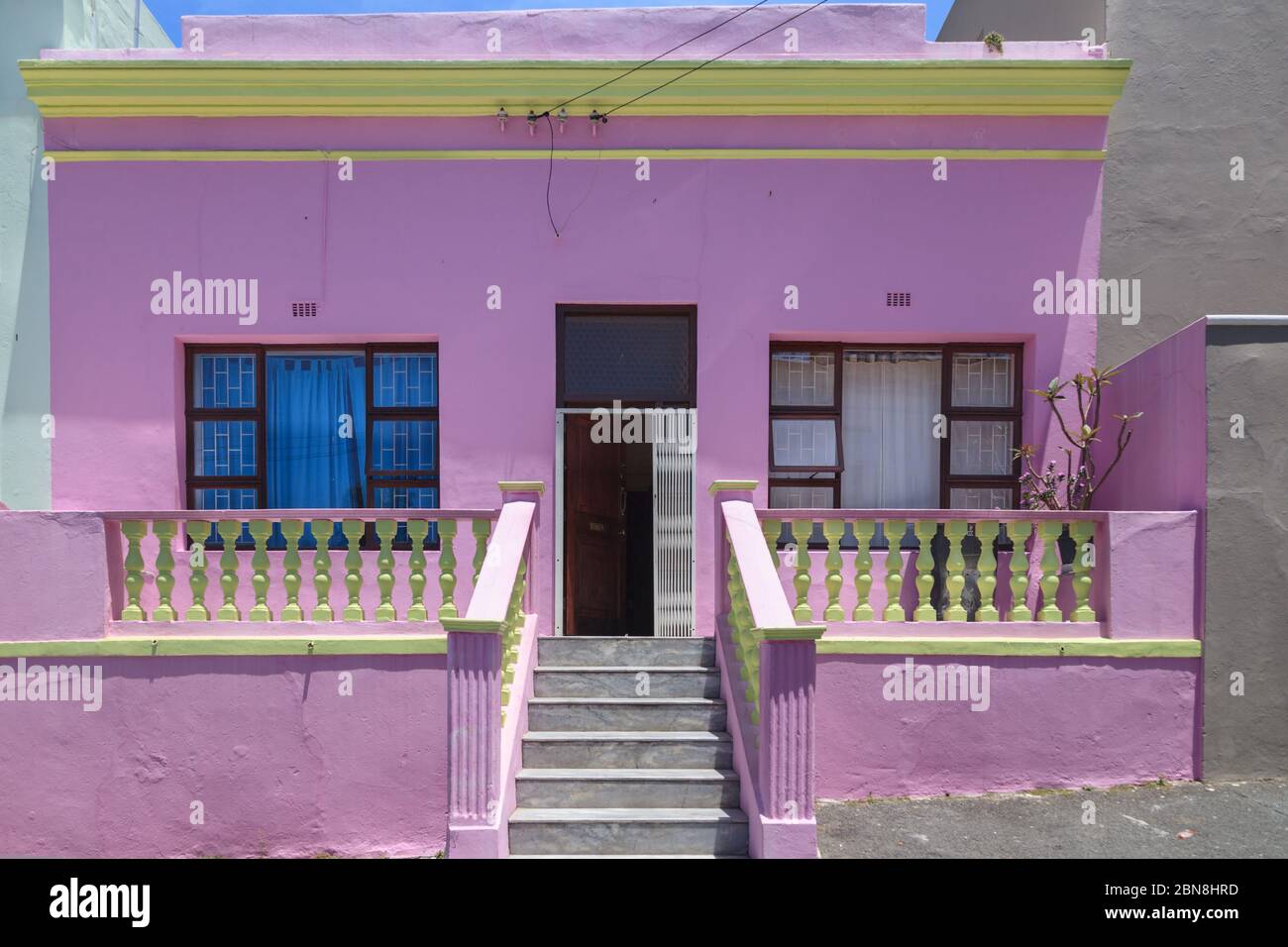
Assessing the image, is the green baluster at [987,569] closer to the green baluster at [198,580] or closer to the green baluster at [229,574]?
the green baluster at [229,574]

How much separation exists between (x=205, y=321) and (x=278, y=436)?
1.07 meters

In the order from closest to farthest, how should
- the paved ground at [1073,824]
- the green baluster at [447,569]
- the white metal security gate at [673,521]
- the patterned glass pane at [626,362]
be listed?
the paved ground at [1073,824]
the green baluster at [447,569]
the white metal security gate at [673,521]
the patterned glass pane at [626,362]

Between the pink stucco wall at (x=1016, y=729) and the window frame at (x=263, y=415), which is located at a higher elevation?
the window frame at (x=263, y=415)

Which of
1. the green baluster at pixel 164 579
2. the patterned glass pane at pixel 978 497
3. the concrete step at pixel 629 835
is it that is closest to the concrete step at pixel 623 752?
the concrete step at pixel 629 835

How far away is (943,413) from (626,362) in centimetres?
265

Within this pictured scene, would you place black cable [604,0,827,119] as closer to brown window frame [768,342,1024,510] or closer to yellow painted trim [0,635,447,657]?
brown window frame [768,342,1024,510]

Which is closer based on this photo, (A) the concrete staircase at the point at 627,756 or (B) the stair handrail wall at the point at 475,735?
(B) the stair handrail wall at the point at 475,735

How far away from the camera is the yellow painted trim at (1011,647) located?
19.8 ft

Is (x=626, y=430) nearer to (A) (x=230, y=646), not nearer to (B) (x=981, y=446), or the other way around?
(B) (x=981, y=446)

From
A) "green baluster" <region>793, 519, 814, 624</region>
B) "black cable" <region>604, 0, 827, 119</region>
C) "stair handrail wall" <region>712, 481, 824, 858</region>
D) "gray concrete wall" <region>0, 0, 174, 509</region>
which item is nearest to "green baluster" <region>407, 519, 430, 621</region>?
"stair handrail wall" <region>712, 481, 824, 858</region>

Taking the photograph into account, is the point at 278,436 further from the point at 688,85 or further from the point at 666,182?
the point at 688,85

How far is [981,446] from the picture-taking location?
755cm

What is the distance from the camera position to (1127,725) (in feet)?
19.9

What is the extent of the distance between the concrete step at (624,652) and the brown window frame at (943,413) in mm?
1733
